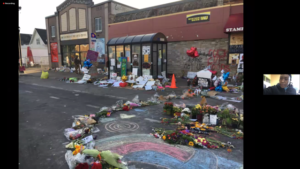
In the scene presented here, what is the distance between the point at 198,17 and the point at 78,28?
654 inches

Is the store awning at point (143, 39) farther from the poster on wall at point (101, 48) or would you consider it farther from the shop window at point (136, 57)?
the poster on wall at point (101, 48)

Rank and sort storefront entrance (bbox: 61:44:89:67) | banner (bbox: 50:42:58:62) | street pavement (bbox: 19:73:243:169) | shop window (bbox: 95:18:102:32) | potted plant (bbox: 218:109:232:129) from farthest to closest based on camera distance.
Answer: banner (bbox: 50:42:58:62)
storefront entrance (bbox: 61:44:89:67)
shop window (bbox: 95:18:102:32)
potted plant (bbox: 218:109:232:129)
street pavement (bbox: 19:73:243:169)

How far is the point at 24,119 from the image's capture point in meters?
6.34

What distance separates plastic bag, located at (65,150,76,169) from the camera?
137 inches

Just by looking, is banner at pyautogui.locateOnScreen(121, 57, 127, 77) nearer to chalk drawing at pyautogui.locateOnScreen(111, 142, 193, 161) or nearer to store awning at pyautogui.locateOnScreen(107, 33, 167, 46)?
store awning at pyautogui.locateOnScreen(107, 33, 167, 46)

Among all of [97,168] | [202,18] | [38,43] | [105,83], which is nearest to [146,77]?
[105,83]

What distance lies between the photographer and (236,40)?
13.8 metres

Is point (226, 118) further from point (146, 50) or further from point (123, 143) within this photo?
point (146, 50)

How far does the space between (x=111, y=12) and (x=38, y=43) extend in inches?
1042
